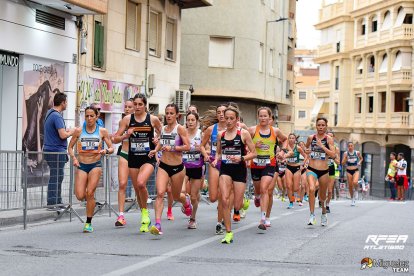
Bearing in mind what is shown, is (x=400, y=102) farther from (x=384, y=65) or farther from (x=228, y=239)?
(x=228, y=239)

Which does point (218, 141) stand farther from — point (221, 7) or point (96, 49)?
point (221, 7)

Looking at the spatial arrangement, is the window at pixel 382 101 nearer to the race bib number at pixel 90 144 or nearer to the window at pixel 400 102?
the window at pixel 400 102

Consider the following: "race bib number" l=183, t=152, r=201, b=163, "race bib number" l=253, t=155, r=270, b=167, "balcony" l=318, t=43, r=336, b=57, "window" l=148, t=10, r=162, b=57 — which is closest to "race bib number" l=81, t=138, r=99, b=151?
"race bib number" l=183, t=152, r=201, b=163

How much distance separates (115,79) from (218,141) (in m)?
13.3

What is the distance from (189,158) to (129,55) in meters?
12.7

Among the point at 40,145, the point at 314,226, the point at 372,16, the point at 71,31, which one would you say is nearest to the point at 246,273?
the point at 314,226

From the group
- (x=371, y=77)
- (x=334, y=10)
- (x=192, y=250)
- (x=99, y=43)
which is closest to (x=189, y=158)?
(x=192, y=250)

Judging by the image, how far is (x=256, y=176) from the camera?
48.8ft

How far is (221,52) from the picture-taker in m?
39.6

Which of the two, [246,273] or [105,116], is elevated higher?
[105,116]

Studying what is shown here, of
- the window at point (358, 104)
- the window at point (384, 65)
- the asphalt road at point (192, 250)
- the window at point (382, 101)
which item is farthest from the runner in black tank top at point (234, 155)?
the window at point (358, 104)

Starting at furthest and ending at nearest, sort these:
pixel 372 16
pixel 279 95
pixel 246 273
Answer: pixel 372 16 → pixel 279 95 → pixel 246 273

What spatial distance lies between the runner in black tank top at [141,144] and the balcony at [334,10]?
59870 mm

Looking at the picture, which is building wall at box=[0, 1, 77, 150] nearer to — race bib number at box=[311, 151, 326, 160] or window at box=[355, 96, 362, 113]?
race bib number at box=[311, 151, 326, 160]
